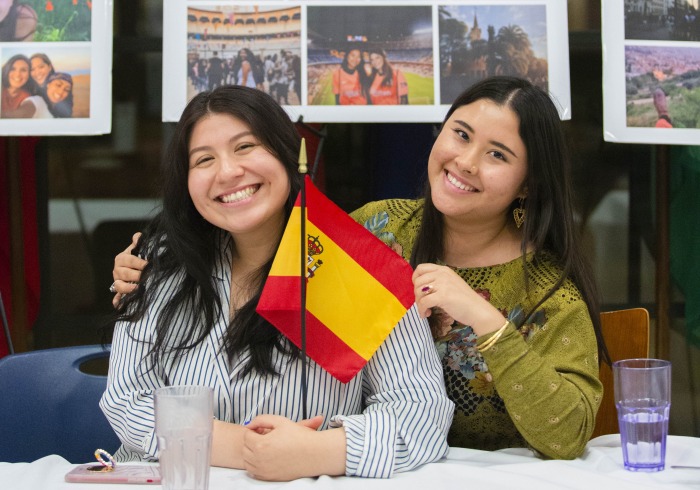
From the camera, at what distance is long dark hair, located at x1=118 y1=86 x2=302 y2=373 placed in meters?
1.59

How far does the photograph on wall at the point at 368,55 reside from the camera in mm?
2510

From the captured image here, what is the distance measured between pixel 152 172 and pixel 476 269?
2.08 m

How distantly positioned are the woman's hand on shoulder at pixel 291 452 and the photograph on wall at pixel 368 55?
4.42ft

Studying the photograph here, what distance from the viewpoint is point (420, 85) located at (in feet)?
8.26

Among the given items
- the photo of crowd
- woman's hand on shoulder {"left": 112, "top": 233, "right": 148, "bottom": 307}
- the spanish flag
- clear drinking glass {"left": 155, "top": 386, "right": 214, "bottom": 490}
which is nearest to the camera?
clear drinking glass {"left": 155, "top": 386, "right": 214, "bottom": 490}

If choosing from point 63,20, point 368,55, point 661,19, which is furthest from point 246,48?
point 661,19

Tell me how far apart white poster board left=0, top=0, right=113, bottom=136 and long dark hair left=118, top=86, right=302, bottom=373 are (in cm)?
87

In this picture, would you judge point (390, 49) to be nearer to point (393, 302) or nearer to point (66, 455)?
point (393, 302)

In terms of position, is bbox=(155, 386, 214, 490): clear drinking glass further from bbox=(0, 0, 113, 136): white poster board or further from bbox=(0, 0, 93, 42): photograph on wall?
bbox=(0, 0, 93, 42): photograph on wall

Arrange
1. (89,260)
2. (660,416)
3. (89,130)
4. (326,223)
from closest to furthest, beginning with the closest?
1. (660,416)
2. (326,223)
3. (89,130)
4. (89,260)

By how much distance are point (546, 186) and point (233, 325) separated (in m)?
0.69

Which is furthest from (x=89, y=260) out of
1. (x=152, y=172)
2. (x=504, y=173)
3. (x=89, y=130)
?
(x=504, y=173)

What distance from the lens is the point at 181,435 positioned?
1.11 metres

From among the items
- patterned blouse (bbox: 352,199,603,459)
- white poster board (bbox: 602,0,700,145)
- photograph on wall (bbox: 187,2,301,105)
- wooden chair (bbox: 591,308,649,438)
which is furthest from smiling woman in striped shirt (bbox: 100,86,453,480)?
white poster board (bbox: 602,0,700,145)
